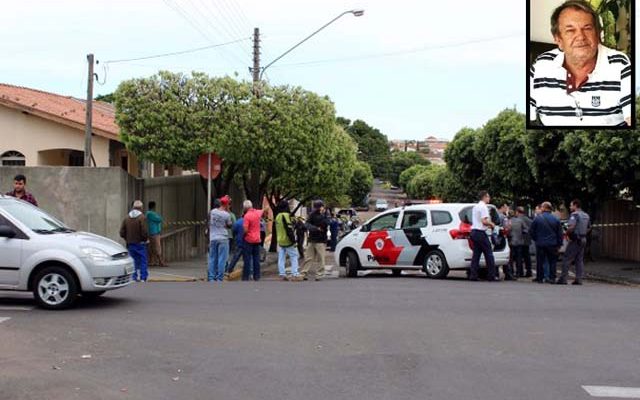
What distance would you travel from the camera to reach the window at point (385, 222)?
55.4ft

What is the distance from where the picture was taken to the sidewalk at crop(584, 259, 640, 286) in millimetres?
19159

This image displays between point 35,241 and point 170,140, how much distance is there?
12067mm

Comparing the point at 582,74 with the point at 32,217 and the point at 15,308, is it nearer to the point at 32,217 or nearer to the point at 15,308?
the point at 32,217

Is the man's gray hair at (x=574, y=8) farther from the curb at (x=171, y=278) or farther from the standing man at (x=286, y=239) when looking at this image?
the curb at (x=171, y=278)

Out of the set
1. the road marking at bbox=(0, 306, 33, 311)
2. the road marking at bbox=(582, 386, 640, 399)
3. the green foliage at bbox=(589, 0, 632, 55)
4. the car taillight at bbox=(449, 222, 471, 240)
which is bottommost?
the road marking at bbox=(582, 386, 640, 399)

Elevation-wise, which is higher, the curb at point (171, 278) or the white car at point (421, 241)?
the white car at point (421, 241)

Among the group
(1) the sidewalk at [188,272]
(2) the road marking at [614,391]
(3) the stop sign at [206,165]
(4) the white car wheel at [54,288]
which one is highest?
(3) the stop sign at [206,165]

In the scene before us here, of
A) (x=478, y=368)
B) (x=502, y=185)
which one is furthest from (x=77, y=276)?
(x=502, y=185)

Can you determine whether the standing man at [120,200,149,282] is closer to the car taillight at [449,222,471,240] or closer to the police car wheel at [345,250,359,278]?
the police car wheel at [345,250,359,278]

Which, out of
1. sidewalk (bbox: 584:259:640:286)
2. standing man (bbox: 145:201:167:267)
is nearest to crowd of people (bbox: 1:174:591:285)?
standing man (bbox: 145:201:167:267)

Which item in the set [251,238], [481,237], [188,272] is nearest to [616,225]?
[481,237]

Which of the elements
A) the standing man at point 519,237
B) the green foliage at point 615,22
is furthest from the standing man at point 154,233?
the green foliage at point 615,22

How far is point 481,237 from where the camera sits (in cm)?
1518

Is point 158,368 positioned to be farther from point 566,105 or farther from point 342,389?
point 566,105
